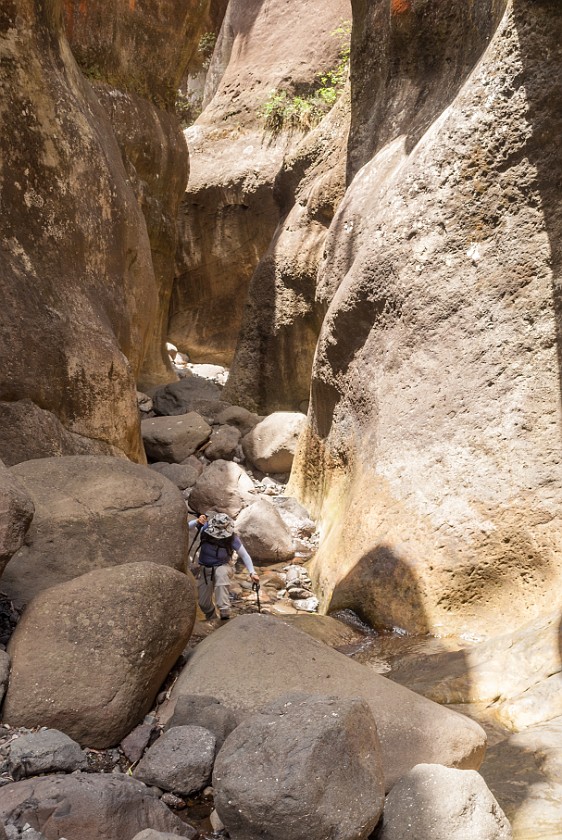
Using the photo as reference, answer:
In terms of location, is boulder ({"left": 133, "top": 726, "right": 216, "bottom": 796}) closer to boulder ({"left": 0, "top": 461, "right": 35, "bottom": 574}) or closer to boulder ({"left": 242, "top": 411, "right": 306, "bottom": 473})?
boulder ({"left": 0, "top": 461, "right": 35, "bottom": 574})

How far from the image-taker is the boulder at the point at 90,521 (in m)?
3.89

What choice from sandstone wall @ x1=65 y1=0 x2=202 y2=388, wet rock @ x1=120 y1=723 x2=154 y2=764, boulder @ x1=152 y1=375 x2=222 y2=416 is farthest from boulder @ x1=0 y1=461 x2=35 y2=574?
sandstone wall @ x1=65 y1=0 x2=202 y2=388

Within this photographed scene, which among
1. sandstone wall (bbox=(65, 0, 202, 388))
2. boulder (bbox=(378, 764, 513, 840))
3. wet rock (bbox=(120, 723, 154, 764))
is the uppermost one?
sandstone wall (bbox=(65, 0, 202, 388))

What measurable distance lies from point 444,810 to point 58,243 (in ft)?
17.1

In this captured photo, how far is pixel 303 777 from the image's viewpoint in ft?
8.18

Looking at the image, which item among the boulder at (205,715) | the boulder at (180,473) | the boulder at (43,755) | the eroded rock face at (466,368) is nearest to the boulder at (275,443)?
the boulder at (180,473)

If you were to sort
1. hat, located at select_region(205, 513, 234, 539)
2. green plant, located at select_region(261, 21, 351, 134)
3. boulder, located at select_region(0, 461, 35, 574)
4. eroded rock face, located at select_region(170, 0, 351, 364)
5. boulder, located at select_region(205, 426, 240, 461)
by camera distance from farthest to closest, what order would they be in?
1. eroded rock face, located at select_region(170, 0, 351, 364)
2. green plant, located at select_region(261, 21, 351, 134)
3. boulder, located at select_region(205, 426, 240, 461)
4. hat, located at select_region(205, 513, 234, 539)
5. boulder, located at select_region(0, 461, 35, 574)

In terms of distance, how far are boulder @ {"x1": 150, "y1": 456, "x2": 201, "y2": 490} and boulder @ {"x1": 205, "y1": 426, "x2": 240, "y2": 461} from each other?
0.65 metres

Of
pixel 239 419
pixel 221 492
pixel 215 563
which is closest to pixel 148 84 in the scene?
pixel 239 419

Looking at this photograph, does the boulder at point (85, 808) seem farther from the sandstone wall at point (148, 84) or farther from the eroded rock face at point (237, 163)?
the eroded rock face at point (237, 163)

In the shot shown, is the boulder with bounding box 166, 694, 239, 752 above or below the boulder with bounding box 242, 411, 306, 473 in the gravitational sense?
below

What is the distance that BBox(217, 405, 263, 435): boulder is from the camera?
10031 mm

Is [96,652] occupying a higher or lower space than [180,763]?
higher

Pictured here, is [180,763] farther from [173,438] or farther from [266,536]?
[173,438]
